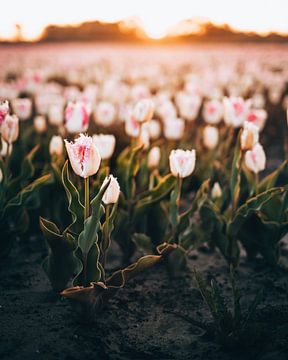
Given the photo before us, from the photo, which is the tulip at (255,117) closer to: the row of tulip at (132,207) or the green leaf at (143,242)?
the row of tulip at (132,207)

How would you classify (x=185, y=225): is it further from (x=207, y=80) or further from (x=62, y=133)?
(x=207, y=80)

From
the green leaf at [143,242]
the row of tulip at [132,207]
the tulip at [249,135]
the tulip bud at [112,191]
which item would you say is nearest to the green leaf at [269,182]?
the row of tulip at [132,207]

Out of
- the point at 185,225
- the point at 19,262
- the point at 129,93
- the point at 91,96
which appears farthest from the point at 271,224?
the point at 129,93

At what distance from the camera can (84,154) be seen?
1956 mm

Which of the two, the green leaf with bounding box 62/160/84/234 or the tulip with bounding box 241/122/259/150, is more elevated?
the tulip with bounding box 241/122/259/150

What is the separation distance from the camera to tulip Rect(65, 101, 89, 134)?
276 cm

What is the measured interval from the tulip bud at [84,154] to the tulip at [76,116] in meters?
0.83

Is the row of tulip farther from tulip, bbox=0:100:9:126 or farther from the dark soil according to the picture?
the dark soil

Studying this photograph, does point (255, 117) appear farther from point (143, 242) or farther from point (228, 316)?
point (228, 316)

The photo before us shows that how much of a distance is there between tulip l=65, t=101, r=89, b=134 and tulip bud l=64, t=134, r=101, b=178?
2.73 ft

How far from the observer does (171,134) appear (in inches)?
135

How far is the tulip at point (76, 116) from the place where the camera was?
2.76m

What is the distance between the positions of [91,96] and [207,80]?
215cm

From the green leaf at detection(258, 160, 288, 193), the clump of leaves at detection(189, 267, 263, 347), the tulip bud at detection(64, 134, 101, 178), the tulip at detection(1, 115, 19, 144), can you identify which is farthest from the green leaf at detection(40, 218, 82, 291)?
the green leaf at detection(258, 160, 288, 193)
